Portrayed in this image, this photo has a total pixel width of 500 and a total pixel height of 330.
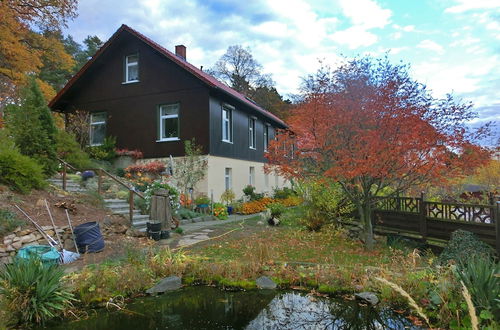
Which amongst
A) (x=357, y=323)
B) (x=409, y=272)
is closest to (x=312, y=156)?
(x=409, y=272)

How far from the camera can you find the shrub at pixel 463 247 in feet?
17.6

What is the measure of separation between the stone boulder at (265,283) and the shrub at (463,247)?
2703 mm

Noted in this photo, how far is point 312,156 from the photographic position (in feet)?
24.1

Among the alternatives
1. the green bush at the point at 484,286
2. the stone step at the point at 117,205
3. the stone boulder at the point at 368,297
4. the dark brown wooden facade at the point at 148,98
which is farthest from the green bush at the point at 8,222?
the dark brown wooden facade at the point at 148,98

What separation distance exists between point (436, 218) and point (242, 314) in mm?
4732

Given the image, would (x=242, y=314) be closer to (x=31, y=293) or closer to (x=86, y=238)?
(x=31, y=293)

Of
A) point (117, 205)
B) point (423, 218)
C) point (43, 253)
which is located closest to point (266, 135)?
point (117, 205)

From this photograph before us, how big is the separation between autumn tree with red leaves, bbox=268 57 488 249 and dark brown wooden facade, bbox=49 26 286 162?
25.9 feet

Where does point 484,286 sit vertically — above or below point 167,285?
above

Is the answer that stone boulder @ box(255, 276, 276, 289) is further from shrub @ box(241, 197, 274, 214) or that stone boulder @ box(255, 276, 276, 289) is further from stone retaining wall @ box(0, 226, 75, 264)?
shrub @ box(241, 197, 274, 214)

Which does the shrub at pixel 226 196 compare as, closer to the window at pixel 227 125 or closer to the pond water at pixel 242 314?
the window at pixel 227 125

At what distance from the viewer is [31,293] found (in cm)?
365

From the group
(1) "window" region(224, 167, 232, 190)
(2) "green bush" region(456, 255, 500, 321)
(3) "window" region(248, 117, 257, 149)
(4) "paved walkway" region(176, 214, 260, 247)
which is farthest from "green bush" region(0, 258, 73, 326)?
(3) "window" region(248, 117, 257, 149)

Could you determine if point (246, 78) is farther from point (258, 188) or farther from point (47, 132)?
point (47, 132)
